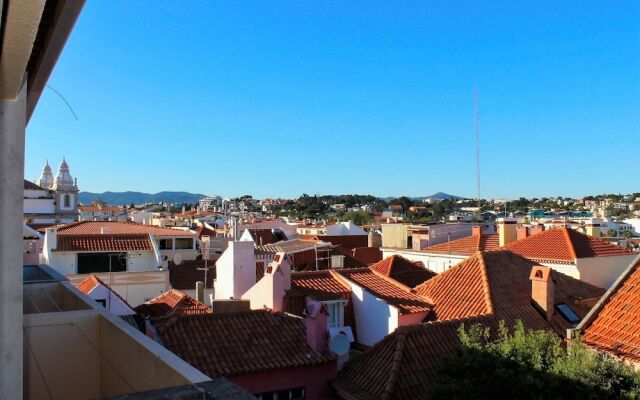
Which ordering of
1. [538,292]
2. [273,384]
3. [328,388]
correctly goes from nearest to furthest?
[273,384], [328,388], [538,292]

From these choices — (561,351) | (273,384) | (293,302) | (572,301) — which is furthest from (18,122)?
(572,301)

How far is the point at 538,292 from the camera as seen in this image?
48.4ft

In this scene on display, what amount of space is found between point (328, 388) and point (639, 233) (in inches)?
3115

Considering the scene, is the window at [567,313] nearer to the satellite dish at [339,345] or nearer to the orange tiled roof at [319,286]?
the orange tiled roof at [319,286]

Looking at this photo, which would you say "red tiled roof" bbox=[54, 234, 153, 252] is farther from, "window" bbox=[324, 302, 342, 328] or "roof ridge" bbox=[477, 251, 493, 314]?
"roof ridge" bbox=[477, 251, 493, 314]

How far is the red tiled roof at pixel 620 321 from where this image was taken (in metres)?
8.95

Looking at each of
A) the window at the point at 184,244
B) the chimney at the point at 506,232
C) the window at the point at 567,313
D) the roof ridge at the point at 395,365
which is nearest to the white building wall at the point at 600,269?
the chimney at the point at 506,232

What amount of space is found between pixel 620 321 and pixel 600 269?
12728 mm

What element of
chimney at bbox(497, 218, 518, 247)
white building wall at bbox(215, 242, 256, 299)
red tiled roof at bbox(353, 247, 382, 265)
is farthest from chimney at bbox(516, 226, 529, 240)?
white building wall at bbox(215, 242, 256, 299)

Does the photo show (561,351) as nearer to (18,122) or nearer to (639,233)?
(18,122)

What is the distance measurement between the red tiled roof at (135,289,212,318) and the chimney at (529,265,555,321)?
8824 millimetres

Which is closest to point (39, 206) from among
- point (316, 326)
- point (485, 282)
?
point (485, 282)

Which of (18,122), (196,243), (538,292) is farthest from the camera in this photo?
(196,243)

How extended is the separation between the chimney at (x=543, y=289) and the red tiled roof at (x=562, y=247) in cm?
651
